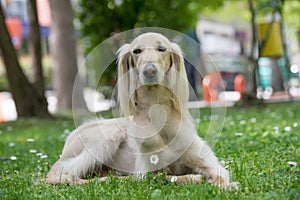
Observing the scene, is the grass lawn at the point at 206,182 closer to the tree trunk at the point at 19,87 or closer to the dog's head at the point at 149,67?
the dog's head at the point at 149,67

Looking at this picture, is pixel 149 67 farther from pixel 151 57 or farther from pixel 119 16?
pixel 119 16

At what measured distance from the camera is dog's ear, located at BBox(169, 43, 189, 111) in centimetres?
396

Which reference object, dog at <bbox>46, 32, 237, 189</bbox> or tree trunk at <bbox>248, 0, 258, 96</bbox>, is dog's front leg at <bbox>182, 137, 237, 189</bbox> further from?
tree trunk at <bbox>248, 0, 258, 96</bbox>

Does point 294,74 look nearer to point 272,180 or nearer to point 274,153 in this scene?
point 274,153

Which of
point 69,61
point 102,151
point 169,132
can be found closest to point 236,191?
point 169,132

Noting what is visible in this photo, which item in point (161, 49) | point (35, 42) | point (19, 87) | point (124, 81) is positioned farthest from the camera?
point (35, 42)

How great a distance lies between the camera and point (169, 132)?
3.96 m

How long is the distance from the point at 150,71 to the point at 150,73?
0.06 ft

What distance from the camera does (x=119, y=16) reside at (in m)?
13.0

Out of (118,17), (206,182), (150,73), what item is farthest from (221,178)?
(118,17)

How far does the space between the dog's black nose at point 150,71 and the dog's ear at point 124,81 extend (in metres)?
0.31

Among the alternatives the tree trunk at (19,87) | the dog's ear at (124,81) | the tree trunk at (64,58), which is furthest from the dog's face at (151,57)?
the tree trunk at (64,58)

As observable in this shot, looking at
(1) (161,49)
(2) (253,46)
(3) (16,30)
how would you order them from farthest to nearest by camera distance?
(3) (16,30) < (2) (253,46) < (1) (161,49)

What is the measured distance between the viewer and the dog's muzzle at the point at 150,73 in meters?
3.67
